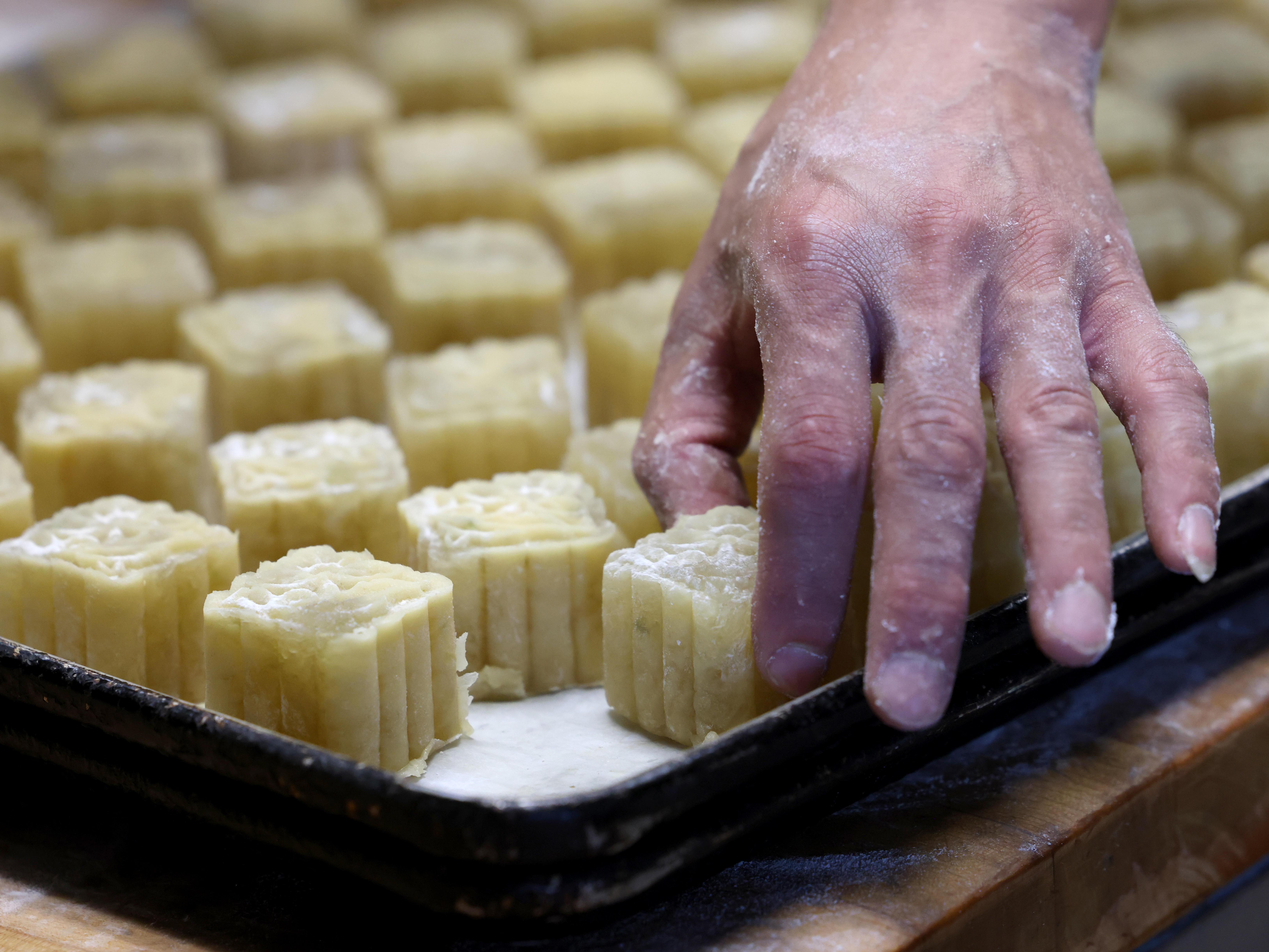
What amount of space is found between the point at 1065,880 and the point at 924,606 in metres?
0.29

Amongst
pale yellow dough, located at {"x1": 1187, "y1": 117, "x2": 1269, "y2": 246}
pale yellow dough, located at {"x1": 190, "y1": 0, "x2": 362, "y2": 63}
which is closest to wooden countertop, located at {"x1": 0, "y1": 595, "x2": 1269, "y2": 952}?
pale yellow dough, located at {"x1": 1187, "y1": 117, "x2": 1269, "y2": 246}

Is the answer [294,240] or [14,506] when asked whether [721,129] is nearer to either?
[294,240]

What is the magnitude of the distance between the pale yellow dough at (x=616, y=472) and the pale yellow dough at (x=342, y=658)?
0.26 metres

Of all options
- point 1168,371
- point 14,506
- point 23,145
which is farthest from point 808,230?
point 23,145

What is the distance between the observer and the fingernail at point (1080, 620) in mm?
912

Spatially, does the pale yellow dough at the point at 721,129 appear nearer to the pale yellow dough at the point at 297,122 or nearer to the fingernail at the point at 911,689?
the pale yellow dough at the point at 297,122

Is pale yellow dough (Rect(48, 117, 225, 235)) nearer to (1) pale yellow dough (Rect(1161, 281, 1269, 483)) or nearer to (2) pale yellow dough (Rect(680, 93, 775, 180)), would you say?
(2) pale yellow dough (Rect(680, 93, 775, 180))

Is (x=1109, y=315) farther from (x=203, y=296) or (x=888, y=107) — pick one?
(x=203, y=296)

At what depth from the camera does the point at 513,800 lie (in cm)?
85

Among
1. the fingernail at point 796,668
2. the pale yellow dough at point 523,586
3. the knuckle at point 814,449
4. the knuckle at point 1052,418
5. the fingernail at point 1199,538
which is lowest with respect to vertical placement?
the pale yellow dough at point 523,586

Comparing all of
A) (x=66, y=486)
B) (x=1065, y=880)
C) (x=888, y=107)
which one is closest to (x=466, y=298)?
(x=66, y=486)

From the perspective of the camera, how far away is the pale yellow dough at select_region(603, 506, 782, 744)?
109 cm

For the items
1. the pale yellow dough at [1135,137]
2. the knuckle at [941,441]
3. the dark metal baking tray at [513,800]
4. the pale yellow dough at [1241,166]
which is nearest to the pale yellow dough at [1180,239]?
the pale yellow dough at [1241,166]

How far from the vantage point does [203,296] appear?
189 cm
